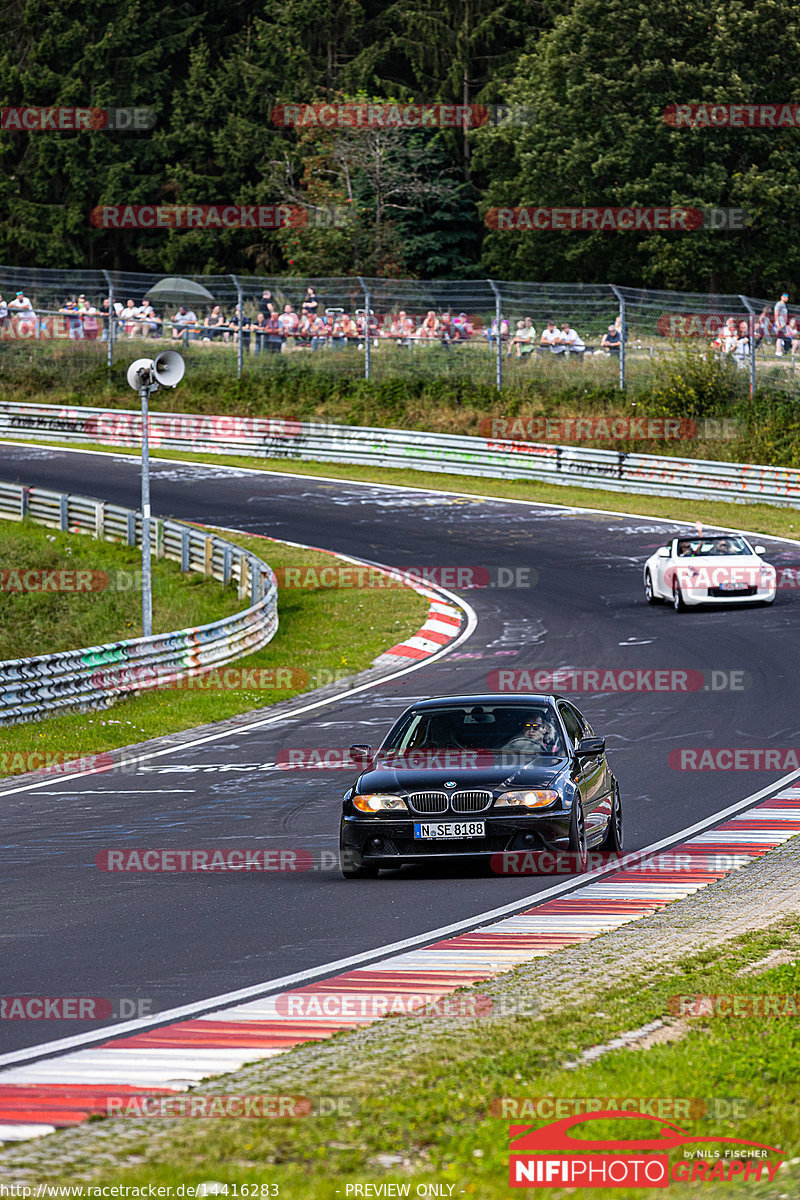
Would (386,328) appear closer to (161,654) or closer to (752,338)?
(752,338)

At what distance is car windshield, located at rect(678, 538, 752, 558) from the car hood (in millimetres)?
15594

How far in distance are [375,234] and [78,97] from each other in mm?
20665

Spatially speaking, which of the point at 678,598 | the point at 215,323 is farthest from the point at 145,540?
the point at 215,323

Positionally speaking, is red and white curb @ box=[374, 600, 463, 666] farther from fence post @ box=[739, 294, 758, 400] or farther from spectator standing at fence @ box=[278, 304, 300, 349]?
spectator standing at fence @ box=[278, 304, 300, 349]

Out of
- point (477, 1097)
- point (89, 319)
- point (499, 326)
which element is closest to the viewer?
point (477, 1097)

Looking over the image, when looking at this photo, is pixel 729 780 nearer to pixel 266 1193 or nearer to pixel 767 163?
pixel 266 1193

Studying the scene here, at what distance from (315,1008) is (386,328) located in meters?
38.8

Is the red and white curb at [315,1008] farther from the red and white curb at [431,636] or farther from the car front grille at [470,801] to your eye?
Result: the red and white curb at [431,636]

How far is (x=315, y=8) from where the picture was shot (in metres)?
72.4

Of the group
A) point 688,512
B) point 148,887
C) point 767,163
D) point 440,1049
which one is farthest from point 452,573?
point 767,163

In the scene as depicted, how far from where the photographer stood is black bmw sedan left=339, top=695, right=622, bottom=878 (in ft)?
35.7

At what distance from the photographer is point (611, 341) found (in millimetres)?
41750

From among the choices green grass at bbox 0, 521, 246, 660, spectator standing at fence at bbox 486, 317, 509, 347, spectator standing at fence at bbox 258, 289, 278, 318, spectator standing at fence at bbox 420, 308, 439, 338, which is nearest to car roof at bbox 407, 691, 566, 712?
green grass at bbox 0, 521, 246, 660

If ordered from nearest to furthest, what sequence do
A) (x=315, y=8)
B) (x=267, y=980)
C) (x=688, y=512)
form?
(x=267, y=980), (x=688, y=512), (x=315, y=8)
